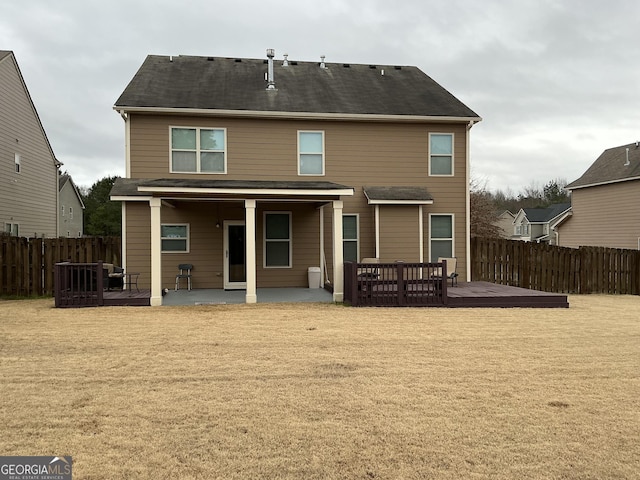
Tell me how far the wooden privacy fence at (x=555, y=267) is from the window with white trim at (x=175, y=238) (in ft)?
30.1

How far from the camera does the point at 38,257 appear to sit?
13.4 metres

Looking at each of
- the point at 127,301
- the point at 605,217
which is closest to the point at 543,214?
the point at 605,217

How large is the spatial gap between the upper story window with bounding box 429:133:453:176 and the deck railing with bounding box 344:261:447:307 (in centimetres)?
435

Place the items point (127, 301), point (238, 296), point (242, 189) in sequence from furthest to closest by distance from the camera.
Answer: point (238, 296)
point (127, 301)
point (242, 189)

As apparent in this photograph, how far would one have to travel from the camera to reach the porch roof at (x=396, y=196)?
13688mm

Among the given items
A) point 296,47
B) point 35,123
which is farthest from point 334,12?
point 35,123

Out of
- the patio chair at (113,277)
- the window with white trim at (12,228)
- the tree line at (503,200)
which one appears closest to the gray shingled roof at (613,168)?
the tree line at (503,200)

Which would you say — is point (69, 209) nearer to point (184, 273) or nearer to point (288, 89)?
point (184, 273)

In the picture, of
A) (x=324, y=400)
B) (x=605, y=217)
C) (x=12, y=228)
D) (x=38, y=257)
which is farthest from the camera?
(x=605, y=217)

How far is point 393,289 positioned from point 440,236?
4.02 metres

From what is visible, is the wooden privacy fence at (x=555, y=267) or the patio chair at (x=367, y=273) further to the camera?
the wooden privacy fence at (x=555, y=267)

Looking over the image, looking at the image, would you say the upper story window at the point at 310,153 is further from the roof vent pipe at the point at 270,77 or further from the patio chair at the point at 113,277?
the patio chair at the point at 113,277

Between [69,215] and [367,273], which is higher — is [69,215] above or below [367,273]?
above

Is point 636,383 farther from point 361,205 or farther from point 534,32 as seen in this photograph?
point 534,32
